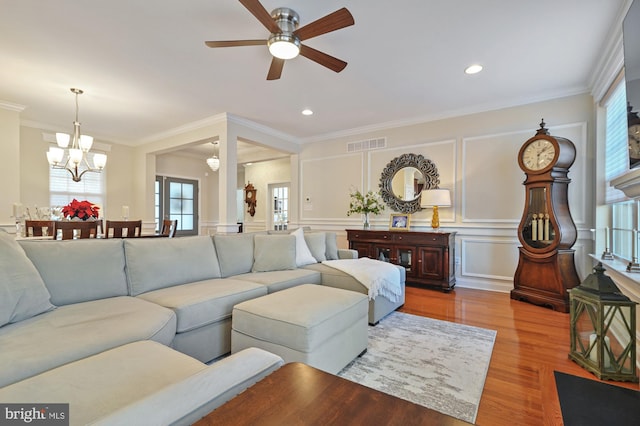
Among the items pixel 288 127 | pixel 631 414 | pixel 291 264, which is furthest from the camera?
pixel 288 127

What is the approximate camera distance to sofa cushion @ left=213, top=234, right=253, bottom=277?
280cm

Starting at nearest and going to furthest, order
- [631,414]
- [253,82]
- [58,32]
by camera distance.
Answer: [631,414] < [58,32] < [253,82]

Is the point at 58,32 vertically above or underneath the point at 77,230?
above

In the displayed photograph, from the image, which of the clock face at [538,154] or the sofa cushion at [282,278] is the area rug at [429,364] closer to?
the sofa cushion at [282,278]

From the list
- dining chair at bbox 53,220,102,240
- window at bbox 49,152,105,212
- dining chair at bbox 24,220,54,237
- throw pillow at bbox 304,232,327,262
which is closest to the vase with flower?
throw pillow at bbox 304,232,327,262

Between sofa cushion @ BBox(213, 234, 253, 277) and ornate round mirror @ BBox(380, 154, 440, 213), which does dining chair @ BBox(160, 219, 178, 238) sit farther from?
ornate round mirror @ BBox(380, 154, 440, 213)

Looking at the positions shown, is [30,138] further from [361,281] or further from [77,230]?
[361,281]

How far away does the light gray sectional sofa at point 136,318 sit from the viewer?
2.76 ft

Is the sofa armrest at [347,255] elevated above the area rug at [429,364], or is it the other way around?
the sofa armrest at [347,255]

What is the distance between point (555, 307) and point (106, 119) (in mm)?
6825

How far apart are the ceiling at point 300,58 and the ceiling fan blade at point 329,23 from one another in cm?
23

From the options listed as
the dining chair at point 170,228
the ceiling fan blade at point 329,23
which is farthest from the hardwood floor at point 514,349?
the dining chair at point 170,228

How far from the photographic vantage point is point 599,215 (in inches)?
126

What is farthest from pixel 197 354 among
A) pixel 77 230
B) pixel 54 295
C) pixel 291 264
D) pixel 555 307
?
pixel 555 307
